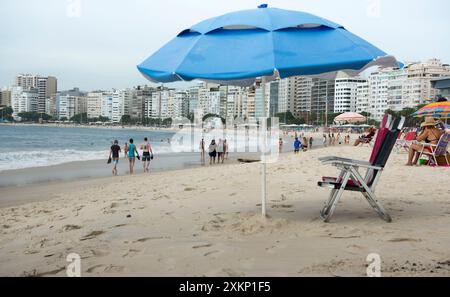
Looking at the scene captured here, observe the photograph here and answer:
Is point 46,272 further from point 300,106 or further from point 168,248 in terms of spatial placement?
point 300,106

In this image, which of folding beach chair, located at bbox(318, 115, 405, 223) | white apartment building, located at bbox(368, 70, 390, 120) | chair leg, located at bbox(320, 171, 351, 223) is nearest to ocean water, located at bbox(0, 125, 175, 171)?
chair leg, located at bbox(320, 171, 351, 223)

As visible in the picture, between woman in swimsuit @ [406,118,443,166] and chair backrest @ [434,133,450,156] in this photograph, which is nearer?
chair backrest @ [434,133,450,156]

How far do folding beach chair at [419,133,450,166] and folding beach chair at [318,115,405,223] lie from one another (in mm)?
5772

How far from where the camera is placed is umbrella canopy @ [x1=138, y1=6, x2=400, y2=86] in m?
3.35

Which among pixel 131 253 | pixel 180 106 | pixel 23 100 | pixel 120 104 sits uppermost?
pixel 23 100

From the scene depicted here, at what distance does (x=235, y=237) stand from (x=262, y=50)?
1.66 m

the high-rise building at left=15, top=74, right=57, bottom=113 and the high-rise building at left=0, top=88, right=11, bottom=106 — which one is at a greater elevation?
the high-rise building at left=15, top=74, right=57, bottom=113

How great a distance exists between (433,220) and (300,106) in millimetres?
142889

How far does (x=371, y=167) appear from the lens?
13.2ft

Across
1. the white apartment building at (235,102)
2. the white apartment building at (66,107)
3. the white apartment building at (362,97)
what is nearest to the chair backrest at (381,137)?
the white apartment building at (235,102)

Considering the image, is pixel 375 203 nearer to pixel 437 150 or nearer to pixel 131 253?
pixel 131 253

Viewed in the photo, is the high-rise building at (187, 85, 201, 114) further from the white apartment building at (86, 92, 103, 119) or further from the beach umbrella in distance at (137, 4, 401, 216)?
the beach umbrella in distance at (137, 4, 401, 216)

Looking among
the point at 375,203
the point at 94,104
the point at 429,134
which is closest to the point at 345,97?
the point at 94,104
